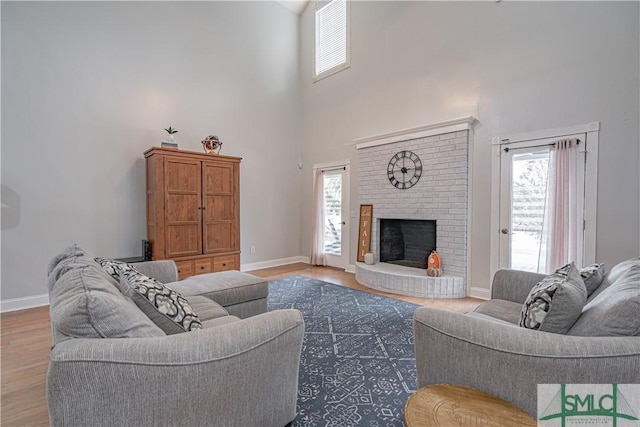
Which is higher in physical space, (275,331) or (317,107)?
(317,107)

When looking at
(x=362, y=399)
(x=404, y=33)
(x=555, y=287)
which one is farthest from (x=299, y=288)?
(x=404, y=33)

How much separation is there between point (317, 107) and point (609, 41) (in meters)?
4.40

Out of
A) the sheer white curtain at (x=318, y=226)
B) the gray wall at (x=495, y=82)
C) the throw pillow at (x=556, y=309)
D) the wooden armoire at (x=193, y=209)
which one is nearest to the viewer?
the throw pillow at (x=556, y=309)

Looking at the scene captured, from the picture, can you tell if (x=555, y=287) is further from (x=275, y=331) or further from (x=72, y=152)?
(x=72, y=152)

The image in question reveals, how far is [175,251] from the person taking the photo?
4.13m

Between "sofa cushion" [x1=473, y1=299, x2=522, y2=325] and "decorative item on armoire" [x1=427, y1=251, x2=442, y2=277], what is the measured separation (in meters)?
1.78

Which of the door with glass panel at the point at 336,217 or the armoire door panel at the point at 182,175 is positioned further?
the door with glass panel at the point at 336,217

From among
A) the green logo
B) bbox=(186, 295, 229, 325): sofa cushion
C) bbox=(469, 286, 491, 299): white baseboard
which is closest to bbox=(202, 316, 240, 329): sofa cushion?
bbox=(186, 295, 229, 325): sofa cushion

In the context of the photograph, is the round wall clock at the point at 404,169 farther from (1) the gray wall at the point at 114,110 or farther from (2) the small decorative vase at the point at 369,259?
(1) the gray wall at the point at 114,110

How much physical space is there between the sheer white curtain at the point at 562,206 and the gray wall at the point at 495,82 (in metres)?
0.21

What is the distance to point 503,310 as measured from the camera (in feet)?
6.79

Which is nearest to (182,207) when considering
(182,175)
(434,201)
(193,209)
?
(193,209)

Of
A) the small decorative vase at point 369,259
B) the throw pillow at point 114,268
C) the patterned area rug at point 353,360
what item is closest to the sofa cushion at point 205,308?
the throw pillow at point 114,268

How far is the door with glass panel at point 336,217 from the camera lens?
5.75m
